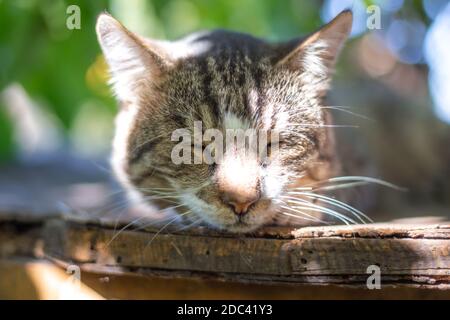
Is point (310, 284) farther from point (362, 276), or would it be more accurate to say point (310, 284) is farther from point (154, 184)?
point (154, 184)

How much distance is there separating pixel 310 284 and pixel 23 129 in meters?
4.69

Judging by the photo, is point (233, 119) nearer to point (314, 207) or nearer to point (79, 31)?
point (314, 207)

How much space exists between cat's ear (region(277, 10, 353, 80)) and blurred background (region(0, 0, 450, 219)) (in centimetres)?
25

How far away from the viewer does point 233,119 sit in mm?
1822

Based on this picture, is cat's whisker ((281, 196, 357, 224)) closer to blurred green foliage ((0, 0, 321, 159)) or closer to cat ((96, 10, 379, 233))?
cat ((96, 10, 379, 233))

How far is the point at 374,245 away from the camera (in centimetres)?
159

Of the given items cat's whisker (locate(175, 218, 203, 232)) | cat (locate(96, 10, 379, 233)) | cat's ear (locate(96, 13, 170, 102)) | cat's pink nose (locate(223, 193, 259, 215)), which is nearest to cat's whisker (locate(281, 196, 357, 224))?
cat (locate(96, 10, 379, 233))

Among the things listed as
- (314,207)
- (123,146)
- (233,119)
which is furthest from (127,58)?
(314,207)

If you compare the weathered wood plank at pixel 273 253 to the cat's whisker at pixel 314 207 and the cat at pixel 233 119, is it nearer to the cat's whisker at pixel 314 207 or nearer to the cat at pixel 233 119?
the cat at pixel 233 119

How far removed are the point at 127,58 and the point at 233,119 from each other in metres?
0.50

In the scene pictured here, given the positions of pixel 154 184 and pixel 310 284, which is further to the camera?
pixel 154 184

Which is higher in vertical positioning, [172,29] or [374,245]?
[172,29]

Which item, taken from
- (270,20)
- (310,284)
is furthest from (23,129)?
(310,284)

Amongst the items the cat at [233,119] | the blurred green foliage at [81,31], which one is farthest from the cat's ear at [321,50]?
the blurred green foliage at [81,31]
